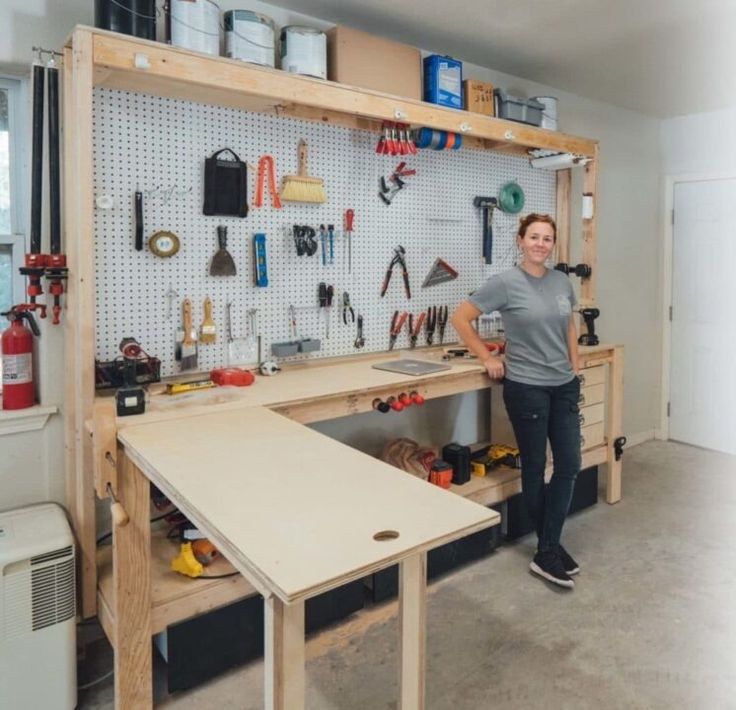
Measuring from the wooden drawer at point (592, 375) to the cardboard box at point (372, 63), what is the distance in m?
1.68

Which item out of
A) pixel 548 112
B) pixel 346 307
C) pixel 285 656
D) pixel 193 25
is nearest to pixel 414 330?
pixel 346 307

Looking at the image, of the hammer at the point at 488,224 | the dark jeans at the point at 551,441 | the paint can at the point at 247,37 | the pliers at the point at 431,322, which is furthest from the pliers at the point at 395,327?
the paint can at the point at 247,37

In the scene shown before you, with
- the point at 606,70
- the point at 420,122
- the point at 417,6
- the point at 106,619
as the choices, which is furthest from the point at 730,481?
the point at 106,619

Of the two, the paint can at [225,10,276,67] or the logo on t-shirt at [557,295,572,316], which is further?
the logo on t-shirt at [557,295,572,316]

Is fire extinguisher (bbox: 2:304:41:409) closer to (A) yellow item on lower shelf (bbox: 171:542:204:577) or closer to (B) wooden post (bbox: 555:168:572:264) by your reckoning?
(A) yellow item on lower shelf (bbox: 171:542:204:577)

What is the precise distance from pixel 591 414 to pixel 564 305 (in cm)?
99

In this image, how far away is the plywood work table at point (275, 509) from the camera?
3.41 feet

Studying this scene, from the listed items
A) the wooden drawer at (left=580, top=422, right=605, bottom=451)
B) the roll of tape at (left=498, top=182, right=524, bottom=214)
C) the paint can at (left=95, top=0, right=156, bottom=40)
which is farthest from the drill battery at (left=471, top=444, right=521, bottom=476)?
the paint can at (left=95, top=0, right=156, bottom=40)

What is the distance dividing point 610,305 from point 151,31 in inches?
137

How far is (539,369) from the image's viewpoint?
267cm

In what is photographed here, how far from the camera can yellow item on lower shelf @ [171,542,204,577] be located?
6.53 feet

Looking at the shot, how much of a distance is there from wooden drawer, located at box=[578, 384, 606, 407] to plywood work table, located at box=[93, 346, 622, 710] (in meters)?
1.34

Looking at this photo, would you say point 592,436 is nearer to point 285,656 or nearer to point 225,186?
point 225,186

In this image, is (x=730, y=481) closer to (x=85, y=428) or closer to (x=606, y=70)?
(x=606, y=70)
